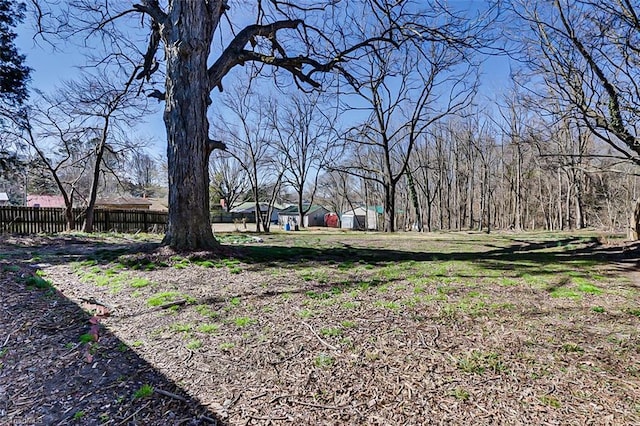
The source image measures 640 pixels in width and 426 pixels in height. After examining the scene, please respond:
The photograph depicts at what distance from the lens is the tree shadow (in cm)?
191

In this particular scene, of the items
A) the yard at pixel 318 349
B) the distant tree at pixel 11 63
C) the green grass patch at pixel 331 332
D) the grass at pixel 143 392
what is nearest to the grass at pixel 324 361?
the yard at pixel 318 349

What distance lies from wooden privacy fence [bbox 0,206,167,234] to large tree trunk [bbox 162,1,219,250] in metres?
10.7

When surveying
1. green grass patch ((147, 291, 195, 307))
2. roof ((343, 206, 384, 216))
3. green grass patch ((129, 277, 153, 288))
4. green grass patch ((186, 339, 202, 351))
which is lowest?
green grass patch ((186, 339, 202, 351))

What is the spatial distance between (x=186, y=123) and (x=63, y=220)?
12.6 metres

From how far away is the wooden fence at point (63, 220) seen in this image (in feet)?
41.4

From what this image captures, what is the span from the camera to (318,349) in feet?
8.04

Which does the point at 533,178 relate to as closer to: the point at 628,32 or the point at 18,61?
the point at 628,32

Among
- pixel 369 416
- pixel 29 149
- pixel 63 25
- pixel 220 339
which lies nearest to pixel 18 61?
pixel 29 149

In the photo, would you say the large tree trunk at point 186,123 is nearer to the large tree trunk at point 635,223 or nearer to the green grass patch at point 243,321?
the green grass patch at point 243,321

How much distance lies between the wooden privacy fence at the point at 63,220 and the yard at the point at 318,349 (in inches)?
424

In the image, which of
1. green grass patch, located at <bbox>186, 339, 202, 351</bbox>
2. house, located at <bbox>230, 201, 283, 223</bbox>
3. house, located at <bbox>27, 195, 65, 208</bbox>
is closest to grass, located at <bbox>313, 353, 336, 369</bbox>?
green grass patch, located at <bbox>186, 339, 202, 351</bbox>

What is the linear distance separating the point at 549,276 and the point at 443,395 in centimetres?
360

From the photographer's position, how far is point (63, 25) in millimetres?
7207

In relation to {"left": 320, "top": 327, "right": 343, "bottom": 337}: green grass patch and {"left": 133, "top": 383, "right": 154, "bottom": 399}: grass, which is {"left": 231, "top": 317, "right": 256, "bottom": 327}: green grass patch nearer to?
{"left": 320, "top": 327, "right": 343, "bottom": 337}: green grass patch
